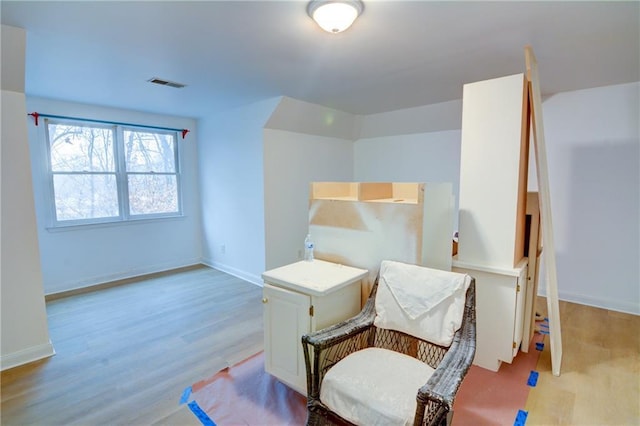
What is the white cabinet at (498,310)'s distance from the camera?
2.08 m

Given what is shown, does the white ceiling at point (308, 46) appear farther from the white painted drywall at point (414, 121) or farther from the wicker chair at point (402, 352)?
the wicker chair at point (402, 352)

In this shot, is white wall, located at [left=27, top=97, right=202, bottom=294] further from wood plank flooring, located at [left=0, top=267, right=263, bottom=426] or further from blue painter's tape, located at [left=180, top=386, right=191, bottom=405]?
blue painter's tape, located at [left=180, top=386, right=191, bottom=405]

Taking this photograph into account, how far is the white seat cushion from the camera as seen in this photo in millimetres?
1294

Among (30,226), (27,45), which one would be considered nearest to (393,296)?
(30,226)

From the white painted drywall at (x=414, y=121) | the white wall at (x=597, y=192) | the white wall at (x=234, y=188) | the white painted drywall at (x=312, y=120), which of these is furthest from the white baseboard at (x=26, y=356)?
the white wall at (x=597, y=192)

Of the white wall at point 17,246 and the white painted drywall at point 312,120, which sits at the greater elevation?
the white painted drywall at point 312,120

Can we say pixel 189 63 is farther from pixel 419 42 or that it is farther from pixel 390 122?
pixel 390 122

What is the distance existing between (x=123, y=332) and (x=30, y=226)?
115 cm

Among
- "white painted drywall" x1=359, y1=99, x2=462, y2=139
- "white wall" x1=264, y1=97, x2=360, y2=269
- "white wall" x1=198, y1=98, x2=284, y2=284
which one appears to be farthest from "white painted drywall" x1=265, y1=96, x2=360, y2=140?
"white painted drywall" x1=359, y1=99, x2=462, y2=139

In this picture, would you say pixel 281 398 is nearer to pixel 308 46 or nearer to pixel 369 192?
pixel 369 192

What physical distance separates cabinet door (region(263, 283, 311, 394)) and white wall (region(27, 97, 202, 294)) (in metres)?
3.30

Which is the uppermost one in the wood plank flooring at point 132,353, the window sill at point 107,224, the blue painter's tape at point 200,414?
the window sill at point 107,224

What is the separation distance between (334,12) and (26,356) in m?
3.19

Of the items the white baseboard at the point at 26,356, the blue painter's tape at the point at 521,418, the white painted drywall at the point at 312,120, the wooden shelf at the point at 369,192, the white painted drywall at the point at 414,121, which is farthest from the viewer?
the white painted drywall at the point at 414,121
